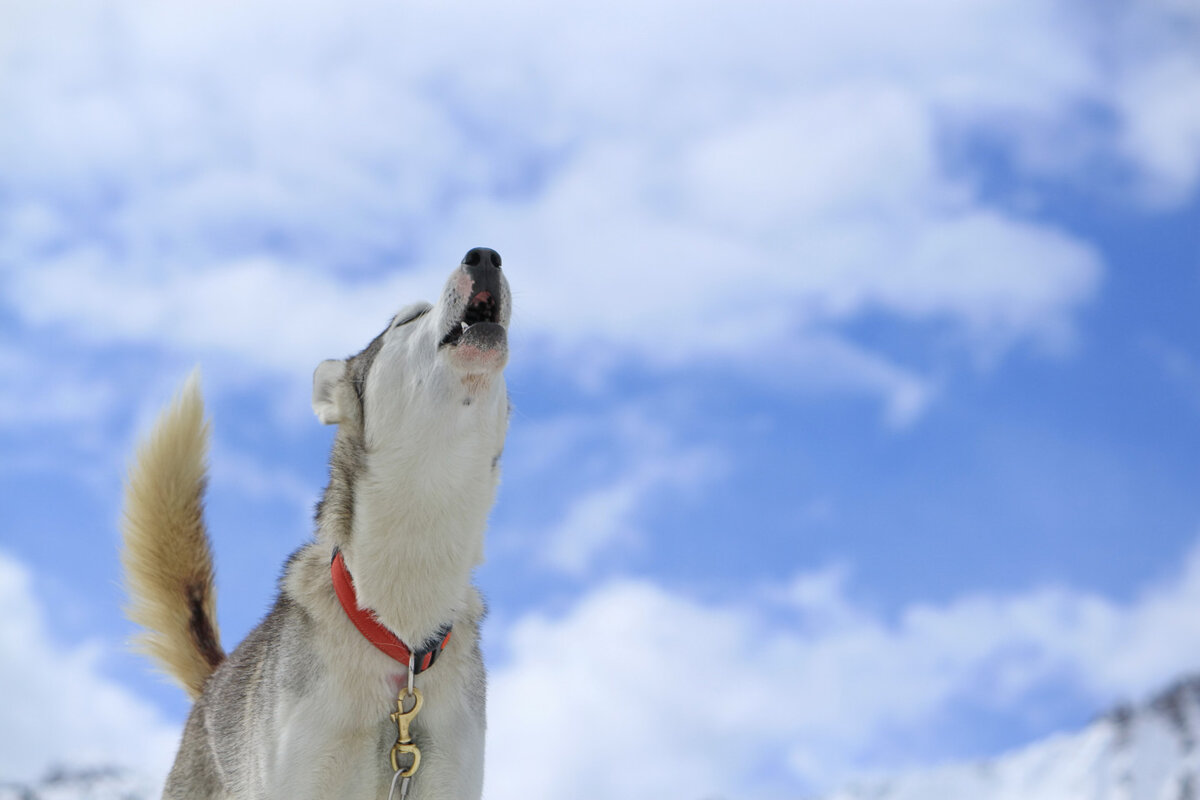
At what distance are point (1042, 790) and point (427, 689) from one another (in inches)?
3009

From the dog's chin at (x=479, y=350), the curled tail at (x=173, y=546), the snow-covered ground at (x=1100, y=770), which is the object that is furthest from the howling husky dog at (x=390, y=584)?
the snow-covered ground at (x=1100, y=770)

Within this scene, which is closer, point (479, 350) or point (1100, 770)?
point (479, 350)

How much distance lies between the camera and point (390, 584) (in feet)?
17.6

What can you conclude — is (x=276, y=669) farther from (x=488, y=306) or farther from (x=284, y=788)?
(x=488, y=306)

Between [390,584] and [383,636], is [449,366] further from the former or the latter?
[383,636]

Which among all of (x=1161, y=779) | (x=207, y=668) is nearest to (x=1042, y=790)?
(x=1161, y=779)

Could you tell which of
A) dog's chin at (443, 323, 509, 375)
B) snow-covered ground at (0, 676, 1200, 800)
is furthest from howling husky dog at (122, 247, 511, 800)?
snow-covered ground at (0, 676, 1200, 800)

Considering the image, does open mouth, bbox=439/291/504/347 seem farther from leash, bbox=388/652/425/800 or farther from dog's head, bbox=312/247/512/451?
leash, bbox=388/652/425/800

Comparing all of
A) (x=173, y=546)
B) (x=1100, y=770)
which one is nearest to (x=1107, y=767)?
(x=1100, y=770)

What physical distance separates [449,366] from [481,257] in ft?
1.65

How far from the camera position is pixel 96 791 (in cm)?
4794

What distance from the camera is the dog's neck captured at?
17.5ft

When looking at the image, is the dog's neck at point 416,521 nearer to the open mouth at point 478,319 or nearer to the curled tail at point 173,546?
the open mouth at point 478,319

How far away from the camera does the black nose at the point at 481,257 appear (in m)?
5.14
